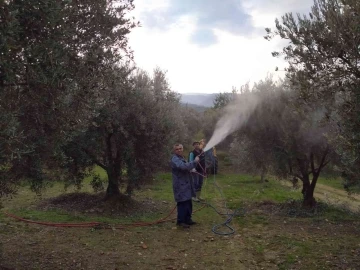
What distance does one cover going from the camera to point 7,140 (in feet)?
16.3

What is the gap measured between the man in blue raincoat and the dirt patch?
2232mm

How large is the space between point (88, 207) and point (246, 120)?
664 cm

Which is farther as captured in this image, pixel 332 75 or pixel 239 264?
pixel 239 264

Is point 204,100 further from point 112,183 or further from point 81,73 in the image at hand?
point 81,73

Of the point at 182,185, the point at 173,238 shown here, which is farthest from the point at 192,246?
the point at 182,185

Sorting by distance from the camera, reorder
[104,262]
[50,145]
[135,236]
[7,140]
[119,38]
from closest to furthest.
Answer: [7,140]
[50,145]
[119,38]
[104,262]
[135,236]

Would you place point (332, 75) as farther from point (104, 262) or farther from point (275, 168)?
point (275, 168)

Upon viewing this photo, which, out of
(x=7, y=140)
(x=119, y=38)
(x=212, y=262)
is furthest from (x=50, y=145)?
(x=212, y=262)

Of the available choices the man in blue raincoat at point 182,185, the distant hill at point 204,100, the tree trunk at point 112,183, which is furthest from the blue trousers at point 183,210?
the distant hill at point 204,100

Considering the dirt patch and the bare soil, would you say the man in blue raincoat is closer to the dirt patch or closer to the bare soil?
the bare soil

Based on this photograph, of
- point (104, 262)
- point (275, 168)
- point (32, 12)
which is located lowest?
point (104, 262)

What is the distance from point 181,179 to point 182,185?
188 millimetres

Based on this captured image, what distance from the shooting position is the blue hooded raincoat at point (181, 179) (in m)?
11.0

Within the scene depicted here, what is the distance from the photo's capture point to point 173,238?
1016 centimetres
